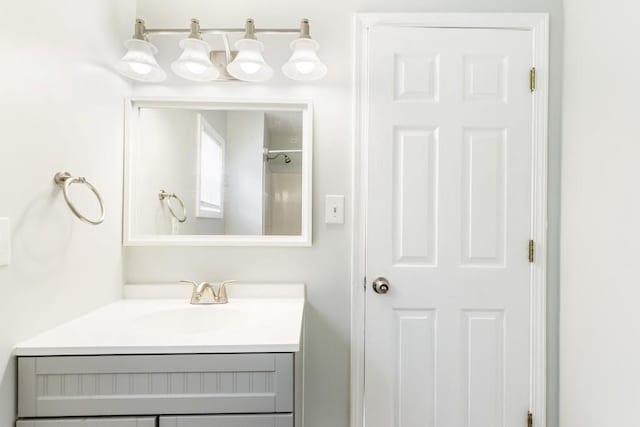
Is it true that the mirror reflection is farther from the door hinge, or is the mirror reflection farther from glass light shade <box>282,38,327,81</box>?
the door hinge

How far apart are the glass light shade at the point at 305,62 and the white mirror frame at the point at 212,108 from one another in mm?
125

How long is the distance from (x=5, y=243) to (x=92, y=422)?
1.66 ft

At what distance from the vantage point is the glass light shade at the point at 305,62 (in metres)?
1.27

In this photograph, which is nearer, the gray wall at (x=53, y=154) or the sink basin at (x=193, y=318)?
the gray wall at (x=53, y=154)

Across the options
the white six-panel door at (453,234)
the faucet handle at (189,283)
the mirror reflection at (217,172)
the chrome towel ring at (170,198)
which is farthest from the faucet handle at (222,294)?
the white six-panel door at (453,234)

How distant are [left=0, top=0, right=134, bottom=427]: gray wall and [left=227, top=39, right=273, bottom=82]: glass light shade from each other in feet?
1.61

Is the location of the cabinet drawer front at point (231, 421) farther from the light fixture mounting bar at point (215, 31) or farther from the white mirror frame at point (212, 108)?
the light fixture mounting bar at point (215, 31)

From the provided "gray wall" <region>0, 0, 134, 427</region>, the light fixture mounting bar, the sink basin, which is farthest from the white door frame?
"gray wall" <region>0, 0, 134, 427</region>

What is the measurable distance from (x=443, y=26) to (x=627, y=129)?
77cm

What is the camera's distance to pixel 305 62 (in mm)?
1279

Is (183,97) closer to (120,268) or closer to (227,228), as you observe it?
(227,228)

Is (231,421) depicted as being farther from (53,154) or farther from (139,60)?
(139,60)

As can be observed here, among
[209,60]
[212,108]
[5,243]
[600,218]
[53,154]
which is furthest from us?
[212,108]

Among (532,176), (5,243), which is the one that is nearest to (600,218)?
(532,176)
